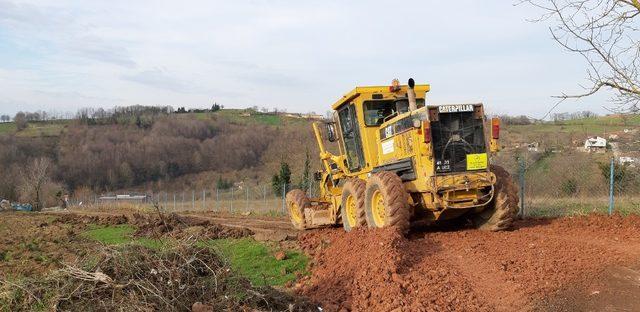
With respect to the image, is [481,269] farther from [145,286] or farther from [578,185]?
[578,185]

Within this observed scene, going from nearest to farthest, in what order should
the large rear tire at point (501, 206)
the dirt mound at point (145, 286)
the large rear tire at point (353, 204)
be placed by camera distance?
1. the dirt mound at point (145, 286)
2. the large rear tire at point (501, 206)
3. the large rear tire at point (353, 204)

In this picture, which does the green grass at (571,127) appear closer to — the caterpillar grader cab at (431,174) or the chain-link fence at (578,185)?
the chain-link fence at (578,185)

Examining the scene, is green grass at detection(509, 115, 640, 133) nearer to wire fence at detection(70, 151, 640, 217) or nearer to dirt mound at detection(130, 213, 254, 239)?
wire fence at detection(70, 151, 640, 217)

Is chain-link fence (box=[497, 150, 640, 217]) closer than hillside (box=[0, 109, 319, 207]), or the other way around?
chain-link fence (box=[497, 150, 640, 217])

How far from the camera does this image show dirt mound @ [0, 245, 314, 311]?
5301 mm

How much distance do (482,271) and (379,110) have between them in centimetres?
563

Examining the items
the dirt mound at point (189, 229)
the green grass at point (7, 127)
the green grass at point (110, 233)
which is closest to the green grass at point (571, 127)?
the dirt mound at point (189, 229)

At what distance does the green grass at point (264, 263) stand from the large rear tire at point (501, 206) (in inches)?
141

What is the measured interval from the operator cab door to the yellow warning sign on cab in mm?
3079

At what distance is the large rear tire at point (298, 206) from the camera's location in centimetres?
1473

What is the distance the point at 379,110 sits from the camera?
12.5 meters

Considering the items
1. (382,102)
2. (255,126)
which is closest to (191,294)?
(382,102)

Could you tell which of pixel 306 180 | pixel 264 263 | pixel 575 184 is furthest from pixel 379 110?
pixel 306 180

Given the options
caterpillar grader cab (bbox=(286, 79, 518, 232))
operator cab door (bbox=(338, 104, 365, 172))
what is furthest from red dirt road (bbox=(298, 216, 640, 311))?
operator cab door (bbox=(338, 104, 365, 172))
